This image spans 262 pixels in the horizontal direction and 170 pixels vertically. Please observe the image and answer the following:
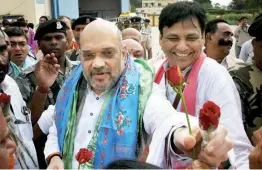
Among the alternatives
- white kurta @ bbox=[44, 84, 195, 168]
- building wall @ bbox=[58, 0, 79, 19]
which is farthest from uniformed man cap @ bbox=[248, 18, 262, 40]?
building wall @ bbox=[58, 0, 79, 19]

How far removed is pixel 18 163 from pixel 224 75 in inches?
52.7

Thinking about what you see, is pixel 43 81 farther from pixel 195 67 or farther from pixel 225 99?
pixel 225 99

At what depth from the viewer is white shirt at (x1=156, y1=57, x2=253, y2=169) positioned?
1756 millimetres

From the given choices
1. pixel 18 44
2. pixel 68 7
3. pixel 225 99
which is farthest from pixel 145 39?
pixel 68 7

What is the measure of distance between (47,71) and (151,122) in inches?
50.6

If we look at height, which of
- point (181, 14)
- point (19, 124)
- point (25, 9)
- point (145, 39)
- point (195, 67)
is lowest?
point (19, 124)

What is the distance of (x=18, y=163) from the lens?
211cm

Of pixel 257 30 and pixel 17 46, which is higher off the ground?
pixel 257 30

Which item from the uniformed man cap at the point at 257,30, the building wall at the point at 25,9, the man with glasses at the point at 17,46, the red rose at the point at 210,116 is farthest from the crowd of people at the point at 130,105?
the building wall at the point at 25,9

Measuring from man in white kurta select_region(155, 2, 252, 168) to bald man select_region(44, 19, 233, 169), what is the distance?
0.69 ft

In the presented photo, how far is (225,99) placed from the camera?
188cm

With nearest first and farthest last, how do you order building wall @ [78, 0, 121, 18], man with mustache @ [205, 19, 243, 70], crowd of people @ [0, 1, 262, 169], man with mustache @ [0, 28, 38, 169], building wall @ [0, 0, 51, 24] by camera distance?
crowd of people @ [0, 1, 262, 169]
man with mustache @ [0, 28, 38, 169]
man with mustache @ [205, 19, 243, 70]
building wall @ [0, 0, 51, 24]
building wall @ [78, 0, 121, 18]

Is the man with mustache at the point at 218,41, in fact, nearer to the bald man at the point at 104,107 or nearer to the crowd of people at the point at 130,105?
the crowd of people at the point at 130,105

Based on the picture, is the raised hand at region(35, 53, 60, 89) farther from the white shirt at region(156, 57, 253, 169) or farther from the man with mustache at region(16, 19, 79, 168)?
the white shirt at region(156, 57, 253, 169)
